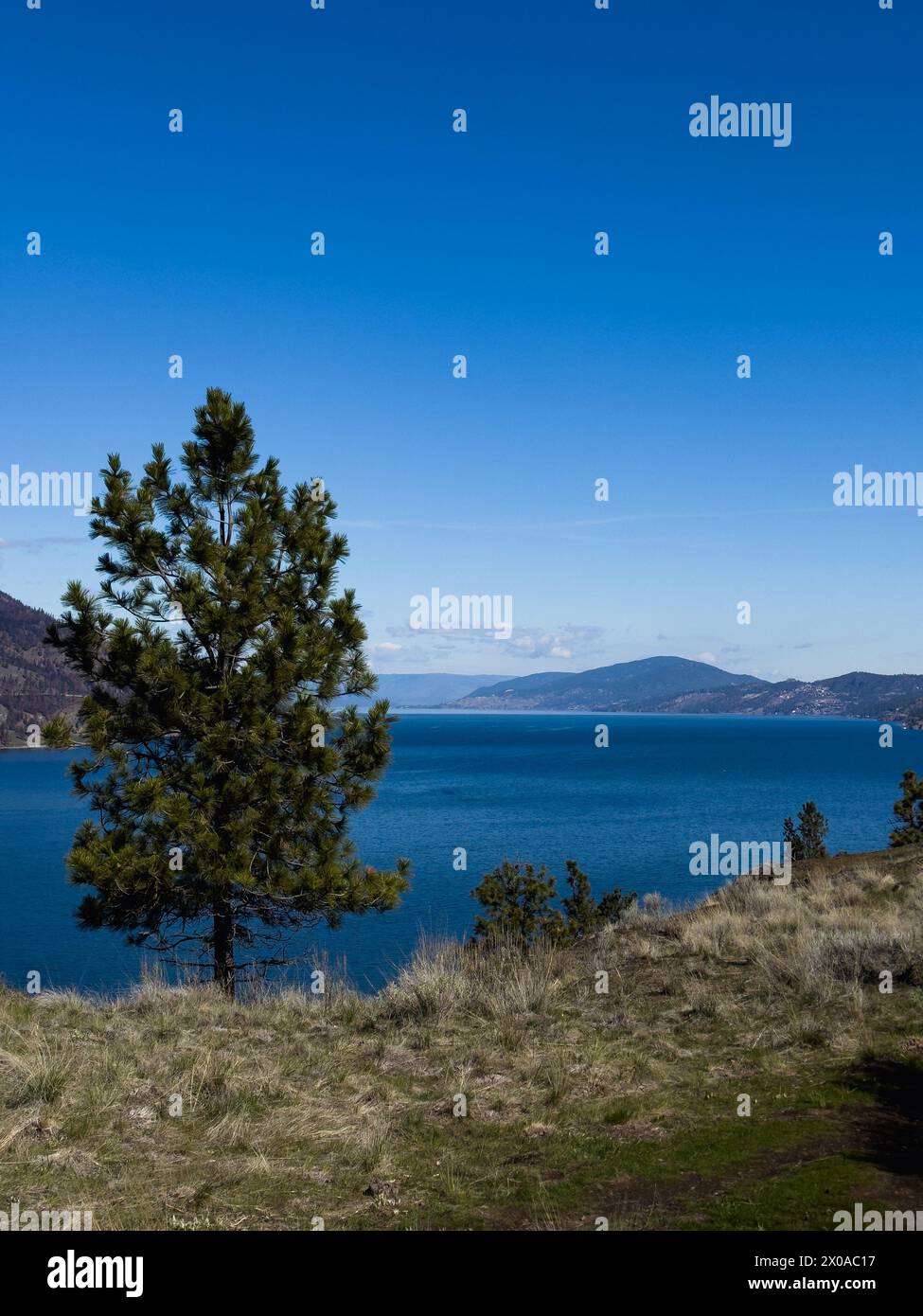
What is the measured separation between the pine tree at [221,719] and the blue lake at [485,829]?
201cm

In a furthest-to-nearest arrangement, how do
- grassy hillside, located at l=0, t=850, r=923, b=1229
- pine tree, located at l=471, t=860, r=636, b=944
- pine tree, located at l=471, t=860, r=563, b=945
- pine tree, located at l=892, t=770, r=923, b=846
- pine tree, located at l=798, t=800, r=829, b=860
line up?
pine tree, located at l=798, t=800, r=829, b=860
pine tree, located at l=892, t=770, r=923, b=846
pine tree, located at l=471, t=860, r=563, b=945
pine tree, located at l=471, t=860, r=636, b=944
grassy hillside, located at l=0, t=850, r=923, b=1229

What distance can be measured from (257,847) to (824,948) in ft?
28.7

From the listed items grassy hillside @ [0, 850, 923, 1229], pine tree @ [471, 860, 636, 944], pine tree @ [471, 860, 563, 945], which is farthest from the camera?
pine tree @ [471, 860, 563, 945]

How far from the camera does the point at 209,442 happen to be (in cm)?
1581

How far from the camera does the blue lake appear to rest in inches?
1566

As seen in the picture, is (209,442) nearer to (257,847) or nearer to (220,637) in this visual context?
(220,637)

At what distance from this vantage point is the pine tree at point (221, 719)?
14.4m

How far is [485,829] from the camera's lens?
249ft

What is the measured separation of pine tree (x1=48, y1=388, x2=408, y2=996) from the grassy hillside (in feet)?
5.70

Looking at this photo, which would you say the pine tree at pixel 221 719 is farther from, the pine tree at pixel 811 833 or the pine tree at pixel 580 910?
the pine tree at pixel 811 833

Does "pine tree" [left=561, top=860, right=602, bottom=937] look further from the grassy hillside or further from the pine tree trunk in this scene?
the pine tree trunk

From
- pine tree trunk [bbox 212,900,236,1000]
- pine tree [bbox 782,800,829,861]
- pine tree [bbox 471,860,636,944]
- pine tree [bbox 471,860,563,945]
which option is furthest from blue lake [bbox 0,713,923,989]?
pine tree [bbox 782,800,829,861]
